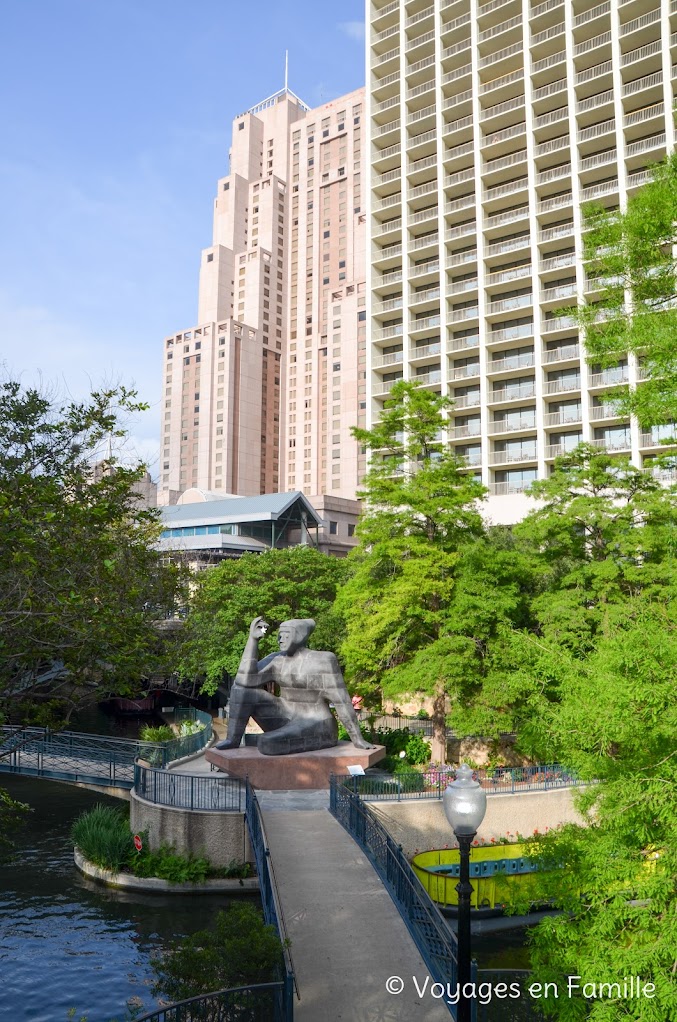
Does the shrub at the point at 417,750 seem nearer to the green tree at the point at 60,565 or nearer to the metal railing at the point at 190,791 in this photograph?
the metal railing at the point at 190,791

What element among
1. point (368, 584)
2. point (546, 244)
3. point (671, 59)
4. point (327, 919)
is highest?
point (671, 59)

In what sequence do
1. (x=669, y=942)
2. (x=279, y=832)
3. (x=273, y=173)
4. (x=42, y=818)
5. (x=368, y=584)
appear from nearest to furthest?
(x=669, y=942) → (x=279, y=832) → (x=42, y=818) → (x=368, y=584) → (x=273, y=173)

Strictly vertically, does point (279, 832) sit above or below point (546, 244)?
below

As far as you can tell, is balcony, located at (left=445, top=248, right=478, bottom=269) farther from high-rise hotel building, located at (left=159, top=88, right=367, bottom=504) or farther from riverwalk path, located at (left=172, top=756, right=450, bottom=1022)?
high-rise hotel building, located at (left=159, top=88, right=367, bottom=504)

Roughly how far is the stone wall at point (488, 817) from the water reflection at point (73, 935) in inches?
225

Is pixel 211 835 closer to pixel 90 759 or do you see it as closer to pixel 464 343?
pixel 90 759

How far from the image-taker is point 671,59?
5241cm

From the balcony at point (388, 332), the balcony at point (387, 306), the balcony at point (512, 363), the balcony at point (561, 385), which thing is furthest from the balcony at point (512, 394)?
the balcony at point (387, 306)

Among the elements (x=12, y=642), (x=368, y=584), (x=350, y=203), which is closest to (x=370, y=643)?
(x=368, y=584)

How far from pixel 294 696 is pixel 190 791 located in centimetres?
431

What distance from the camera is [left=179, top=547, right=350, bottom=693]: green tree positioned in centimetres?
4197

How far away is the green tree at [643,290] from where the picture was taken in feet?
34.5

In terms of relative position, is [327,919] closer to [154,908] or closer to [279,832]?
[279,832]

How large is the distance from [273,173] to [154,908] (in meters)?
141
